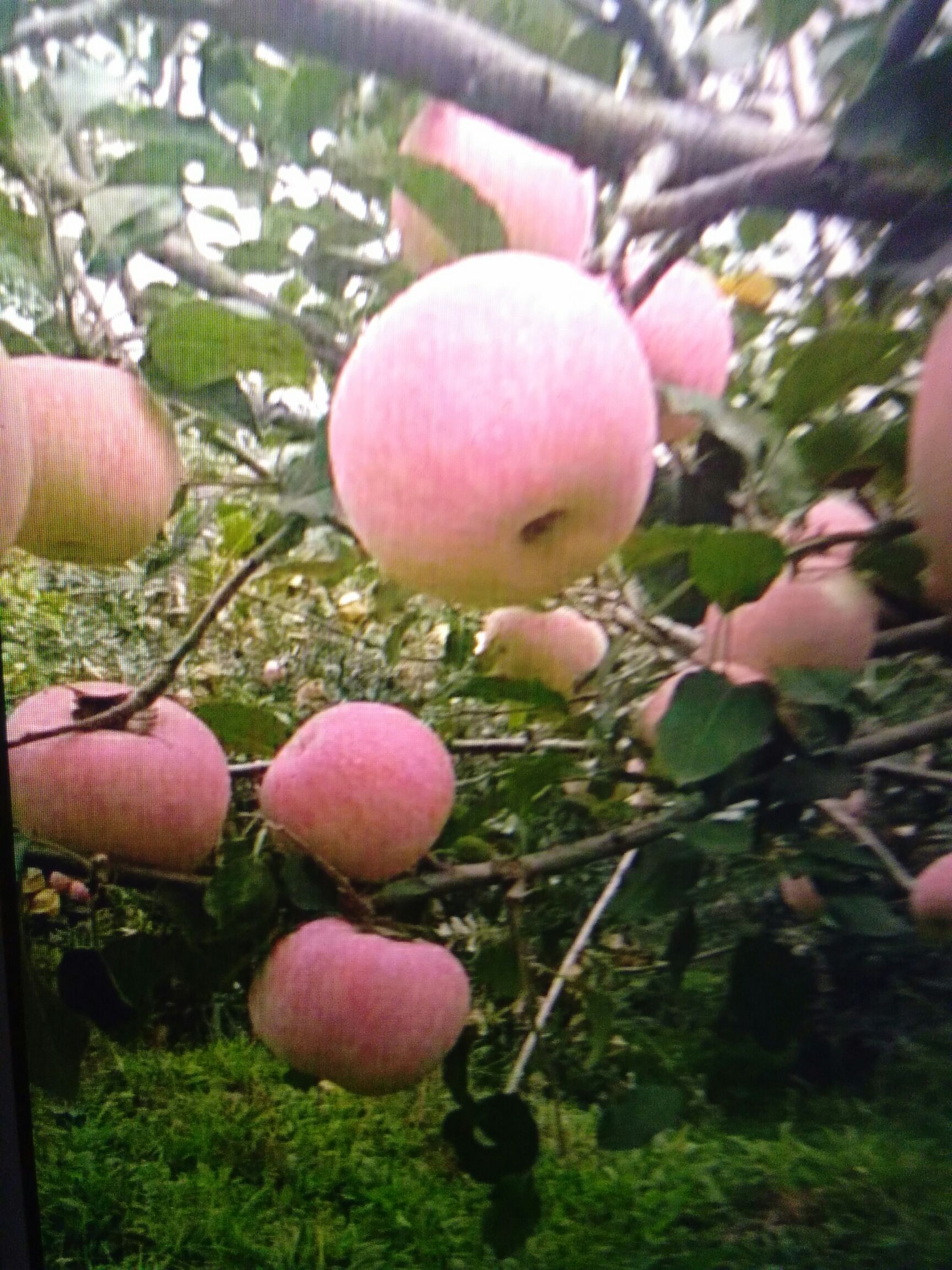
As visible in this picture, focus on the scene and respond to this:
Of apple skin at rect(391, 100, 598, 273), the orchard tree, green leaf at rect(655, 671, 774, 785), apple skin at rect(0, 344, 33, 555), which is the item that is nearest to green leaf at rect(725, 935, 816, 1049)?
the orchard tree

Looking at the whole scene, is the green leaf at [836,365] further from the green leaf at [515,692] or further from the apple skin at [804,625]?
the green leaf at [515,692]

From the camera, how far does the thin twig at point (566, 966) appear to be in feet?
2.24

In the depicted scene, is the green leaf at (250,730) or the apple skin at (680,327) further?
the green leaf at (250,730)

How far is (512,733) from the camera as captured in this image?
69 centimetres

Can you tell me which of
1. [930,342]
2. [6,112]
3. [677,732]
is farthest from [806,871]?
[6,112]

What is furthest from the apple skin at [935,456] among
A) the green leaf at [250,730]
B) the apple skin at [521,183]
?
the green leaf at [250,730]

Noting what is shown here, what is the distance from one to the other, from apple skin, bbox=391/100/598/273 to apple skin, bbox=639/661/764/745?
28 cm

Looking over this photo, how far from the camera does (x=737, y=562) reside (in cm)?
61

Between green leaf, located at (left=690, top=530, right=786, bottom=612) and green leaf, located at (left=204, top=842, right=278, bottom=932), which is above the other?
green leaf, located at (left=690, top=530, right=786, bottom=612)

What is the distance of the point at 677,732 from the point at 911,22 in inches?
17.4

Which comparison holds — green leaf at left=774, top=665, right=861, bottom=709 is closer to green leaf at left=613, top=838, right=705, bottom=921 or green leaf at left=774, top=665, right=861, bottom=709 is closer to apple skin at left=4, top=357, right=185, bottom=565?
green leaf at left=613, top=838, right=705, bottom=921

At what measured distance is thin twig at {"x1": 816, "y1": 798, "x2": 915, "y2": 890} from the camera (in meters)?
0.63

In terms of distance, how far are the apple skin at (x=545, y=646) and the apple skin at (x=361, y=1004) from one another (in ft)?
0.73

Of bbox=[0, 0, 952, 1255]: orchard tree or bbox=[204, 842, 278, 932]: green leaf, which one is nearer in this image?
bbox=[0, 0, 952, 1255]: orchard tree
